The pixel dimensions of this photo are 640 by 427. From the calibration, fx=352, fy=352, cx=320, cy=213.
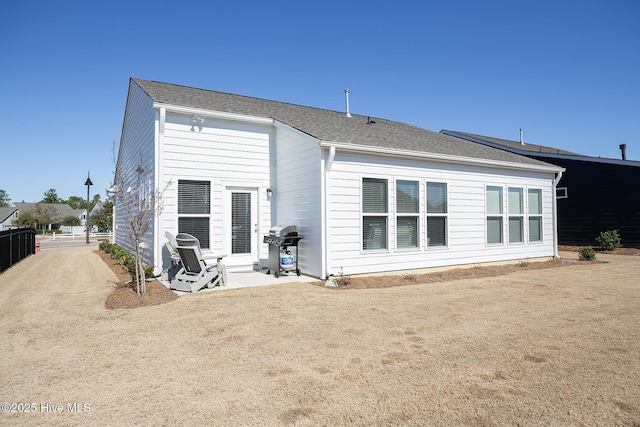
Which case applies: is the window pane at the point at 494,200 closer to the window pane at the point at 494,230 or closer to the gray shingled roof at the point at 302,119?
the window pane at the point at 494,230

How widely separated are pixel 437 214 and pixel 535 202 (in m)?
4.51

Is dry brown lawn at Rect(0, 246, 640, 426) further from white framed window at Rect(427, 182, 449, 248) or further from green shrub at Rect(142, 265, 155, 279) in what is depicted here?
white framed window at Rect(427, 182, 449, 248)

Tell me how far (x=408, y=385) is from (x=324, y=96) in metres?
16.9

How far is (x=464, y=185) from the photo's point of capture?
987 centimetres

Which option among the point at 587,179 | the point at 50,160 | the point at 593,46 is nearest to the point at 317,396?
the point at 593,46

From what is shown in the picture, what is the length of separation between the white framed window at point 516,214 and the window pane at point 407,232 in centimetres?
388

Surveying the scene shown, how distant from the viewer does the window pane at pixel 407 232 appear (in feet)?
28.6

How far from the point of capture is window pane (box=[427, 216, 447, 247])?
9203 mm

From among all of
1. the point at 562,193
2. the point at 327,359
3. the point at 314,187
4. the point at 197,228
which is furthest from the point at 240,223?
the point at 562,193

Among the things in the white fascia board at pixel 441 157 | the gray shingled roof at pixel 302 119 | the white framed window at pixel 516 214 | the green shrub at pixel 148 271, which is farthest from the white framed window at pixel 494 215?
the green shrub at pixel 148 271

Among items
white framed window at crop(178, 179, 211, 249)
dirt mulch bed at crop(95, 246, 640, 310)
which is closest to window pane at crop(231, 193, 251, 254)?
white framed window at crop(178, 179, 211, 249)

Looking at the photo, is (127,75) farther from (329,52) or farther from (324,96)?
(324,96)

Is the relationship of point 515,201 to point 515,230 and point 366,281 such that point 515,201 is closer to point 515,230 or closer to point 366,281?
point 515,230

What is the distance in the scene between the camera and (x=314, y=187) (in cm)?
784
